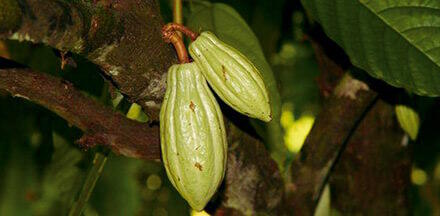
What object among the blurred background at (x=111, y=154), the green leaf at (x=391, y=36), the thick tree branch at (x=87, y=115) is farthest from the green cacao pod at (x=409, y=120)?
the thick tree branch at (x=87, y=115)

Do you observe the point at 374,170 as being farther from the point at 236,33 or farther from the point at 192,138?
the point at 192,138

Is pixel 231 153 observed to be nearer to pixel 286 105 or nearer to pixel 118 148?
pixel 118 148


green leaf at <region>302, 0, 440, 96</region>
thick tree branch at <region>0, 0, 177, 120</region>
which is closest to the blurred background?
thick tree branch at <region>0, 0, 177, 120</region>

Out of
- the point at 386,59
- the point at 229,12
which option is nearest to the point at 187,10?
the point at 229,12

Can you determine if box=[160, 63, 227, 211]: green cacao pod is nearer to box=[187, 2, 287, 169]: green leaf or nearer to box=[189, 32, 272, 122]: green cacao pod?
box=[189, 32, 272, 122]: green cacao pod

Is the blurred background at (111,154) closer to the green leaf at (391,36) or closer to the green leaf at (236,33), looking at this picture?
the green leaf at (236,33)

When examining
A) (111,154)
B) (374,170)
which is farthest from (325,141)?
(111,154)
